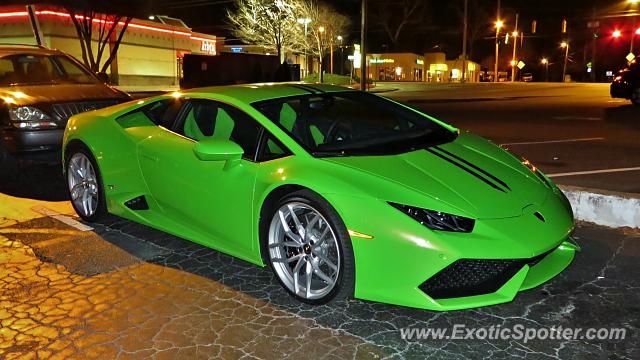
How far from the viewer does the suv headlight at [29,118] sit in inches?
275

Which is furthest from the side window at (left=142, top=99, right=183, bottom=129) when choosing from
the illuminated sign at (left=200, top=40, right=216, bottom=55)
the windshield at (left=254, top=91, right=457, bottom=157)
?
the illuminated sign at (left=200, top=40, right=216, bottom=55)

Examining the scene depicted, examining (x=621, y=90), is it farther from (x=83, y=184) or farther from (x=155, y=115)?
(x=83, y=184)

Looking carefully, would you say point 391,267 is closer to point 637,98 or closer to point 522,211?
point 522,211

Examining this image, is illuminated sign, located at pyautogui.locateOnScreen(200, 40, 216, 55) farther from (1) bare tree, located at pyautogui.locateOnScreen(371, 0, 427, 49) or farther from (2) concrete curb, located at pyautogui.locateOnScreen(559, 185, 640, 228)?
(2) concrete curb, located at pyautogui.locateOnScreen(559, 185, 640, 228)

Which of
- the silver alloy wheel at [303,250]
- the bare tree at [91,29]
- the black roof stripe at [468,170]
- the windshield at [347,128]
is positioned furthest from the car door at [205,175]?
the bare tree at [91,29]

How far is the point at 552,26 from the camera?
89438 millimetres

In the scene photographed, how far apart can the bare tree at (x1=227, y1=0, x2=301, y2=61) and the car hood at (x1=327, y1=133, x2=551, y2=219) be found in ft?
153

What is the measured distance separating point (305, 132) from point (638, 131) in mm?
9639

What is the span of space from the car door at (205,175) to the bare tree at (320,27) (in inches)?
1879

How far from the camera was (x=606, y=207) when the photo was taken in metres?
5.04

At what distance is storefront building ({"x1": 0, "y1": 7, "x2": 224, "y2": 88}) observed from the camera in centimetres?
3331

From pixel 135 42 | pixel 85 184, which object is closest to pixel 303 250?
pixel 85 184

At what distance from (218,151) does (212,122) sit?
859mm

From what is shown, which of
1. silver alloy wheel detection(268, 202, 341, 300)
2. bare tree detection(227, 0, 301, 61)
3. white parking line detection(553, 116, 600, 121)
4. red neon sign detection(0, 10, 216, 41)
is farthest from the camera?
bare tree detection(227, 0, 301, 61)
